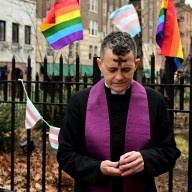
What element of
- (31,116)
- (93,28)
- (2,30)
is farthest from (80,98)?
A: (93,28)

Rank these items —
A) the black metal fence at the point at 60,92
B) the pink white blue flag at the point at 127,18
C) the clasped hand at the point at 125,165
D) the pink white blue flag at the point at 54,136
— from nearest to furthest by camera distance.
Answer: the clasped hand at the point at 125,165, the black metal fence at the point at 60,92, the pink white blue flag at the point at 54,136, the pink white blue flag at the point at 127,18

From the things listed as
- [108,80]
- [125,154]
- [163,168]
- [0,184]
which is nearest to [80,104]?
[108,80]

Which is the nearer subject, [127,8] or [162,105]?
[162,105]

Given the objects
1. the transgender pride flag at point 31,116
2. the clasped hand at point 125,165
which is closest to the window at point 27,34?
the transgender pride flag at point 31,116

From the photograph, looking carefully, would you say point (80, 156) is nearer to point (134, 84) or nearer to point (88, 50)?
point (134, 84)

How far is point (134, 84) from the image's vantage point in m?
2.31

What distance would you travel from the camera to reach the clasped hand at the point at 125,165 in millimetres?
2037

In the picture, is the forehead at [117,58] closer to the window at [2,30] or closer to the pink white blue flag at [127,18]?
the pink white blue flag at [127,18]

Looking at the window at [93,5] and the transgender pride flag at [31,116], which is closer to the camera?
the transgender pride flag at [31,116]

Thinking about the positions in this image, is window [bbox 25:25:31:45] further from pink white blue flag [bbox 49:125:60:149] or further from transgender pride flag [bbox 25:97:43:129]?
pink white blue flag [bbox 49:125:60:149]

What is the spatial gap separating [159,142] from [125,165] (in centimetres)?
32

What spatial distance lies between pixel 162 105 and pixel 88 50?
3557 centimetres

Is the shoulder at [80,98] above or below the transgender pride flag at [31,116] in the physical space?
above

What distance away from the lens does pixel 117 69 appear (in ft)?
7.09
